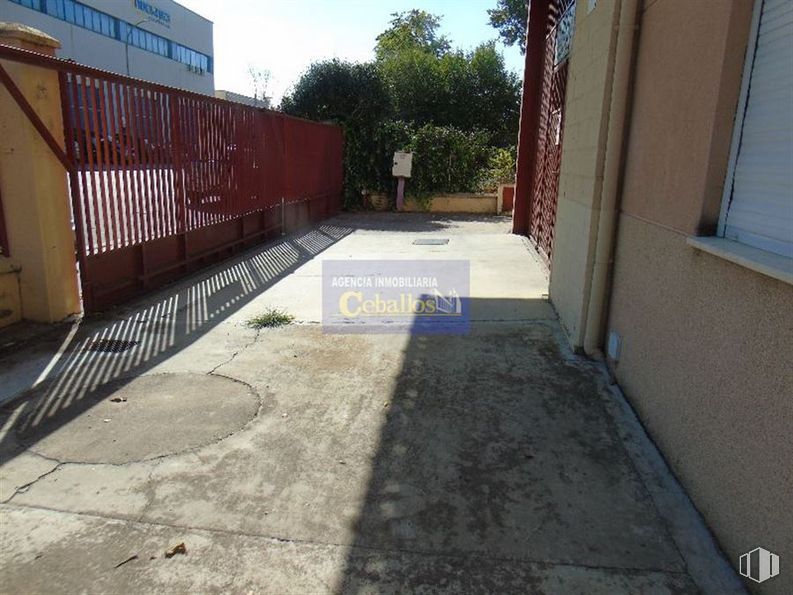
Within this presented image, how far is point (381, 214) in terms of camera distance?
15.0m

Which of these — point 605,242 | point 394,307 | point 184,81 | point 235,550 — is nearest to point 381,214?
point 394,307

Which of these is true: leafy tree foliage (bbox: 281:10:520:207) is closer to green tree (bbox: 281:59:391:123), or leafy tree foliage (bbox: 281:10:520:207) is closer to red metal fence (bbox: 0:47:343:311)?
green tree (bbox: 281:59:391:123)

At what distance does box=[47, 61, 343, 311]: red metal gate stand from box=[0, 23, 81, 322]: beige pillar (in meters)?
0.12

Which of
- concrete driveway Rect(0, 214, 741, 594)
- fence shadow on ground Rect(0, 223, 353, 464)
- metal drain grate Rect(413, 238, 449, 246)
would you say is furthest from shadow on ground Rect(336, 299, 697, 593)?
metal drain grate Rect(413, 238, 449, 246)

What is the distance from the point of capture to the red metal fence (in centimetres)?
530

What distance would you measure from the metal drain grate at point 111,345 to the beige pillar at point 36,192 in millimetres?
717

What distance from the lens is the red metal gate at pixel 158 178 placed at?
17.5 feet

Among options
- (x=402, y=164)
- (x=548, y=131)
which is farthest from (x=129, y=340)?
(x=402, y=164)

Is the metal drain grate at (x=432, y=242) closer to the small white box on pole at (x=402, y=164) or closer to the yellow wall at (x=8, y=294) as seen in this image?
the small white box on pole at (x=402, y=164)

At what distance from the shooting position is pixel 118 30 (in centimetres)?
4159

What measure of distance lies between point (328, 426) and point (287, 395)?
57 centimetres

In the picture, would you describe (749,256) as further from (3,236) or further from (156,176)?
(156,176)

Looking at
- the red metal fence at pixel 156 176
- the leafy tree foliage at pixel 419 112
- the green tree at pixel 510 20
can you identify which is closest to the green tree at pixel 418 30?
the green tree at pixel 510 20

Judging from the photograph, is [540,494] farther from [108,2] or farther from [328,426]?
[108,2]
